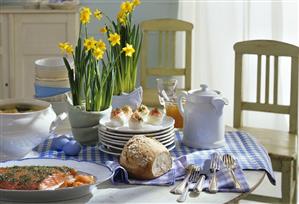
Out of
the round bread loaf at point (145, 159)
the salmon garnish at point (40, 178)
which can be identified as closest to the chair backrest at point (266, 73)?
the round bread loaf at point (145, 159)

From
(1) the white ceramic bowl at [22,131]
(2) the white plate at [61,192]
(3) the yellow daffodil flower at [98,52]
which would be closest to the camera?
(2) the white plate at [61,192]

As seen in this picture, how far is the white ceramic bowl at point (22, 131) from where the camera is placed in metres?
1.69

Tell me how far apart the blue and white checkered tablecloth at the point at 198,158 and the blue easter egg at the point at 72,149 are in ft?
0.04

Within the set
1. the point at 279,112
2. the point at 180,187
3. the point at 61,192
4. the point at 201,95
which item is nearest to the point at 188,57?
the point at 279,112

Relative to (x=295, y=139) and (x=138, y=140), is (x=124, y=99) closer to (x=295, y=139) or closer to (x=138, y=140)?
(x=138, y=140)

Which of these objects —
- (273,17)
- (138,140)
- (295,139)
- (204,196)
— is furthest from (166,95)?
(273,17)

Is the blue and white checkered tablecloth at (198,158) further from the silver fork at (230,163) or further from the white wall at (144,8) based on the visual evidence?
the white wall at (144,8)

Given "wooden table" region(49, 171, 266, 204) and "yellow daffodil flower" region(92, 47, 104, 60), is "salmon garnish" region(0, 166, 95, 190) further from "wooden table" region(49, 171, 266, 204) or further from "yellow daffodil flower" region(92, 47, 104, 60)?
"yellow daffodil flower" region(92, 47, 104, 60)

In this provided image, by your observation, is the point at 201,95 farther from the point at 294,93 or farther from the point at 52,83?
the point at 294,93

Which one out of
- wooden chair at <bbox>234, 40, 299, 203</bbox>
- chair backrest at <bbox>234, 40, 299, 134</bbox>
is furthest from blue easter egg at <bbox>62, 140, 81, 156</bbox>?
chair backrest at <bbox>234, 40, 299, 134</bbox>

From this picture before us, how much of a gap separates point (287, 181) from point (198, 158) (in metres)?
0.97

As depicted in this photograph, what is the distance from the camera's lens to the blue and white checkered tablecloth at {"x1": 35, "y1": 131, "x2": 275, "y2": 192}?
63.1 inches

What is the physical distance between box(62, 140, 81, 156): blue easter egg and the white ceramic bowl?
9 centimetres

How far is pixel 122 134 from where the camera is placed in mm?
1784
